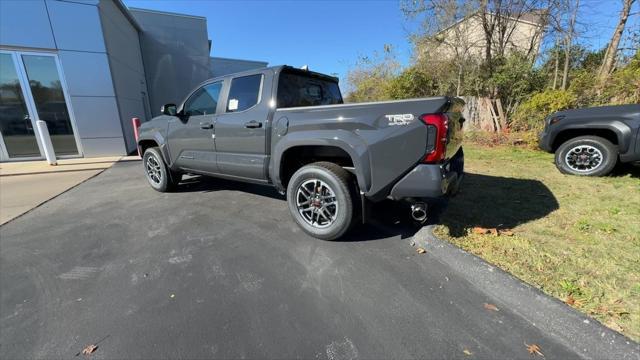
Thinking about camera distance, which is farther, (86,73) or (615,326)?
(86,73)

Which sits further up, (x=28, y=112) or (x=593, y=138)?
(x=593, y=138)

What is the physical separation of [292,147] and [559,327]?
2.69 m

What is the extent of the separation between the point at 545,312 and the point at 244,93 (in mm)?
3698

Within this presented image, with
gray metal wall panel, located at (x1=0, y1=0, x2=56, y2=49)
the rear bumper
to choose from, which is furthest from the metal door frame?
the rear bumper

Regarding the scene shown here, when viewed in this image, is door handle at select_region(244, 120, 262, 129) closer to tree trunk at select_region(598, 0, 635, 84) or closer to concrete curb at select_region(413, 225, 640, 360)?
concrete curb at select_region(413, 225, 640, 360)

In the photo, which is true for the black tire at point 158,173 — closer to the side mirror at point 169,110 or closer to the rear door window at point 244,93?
the side mirror at point 169,110

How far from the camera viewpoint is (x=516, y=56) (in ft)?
31.8

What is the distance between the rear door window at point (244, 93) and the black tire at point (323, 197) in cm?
119

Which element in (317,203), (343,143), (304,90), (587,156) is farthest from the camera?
(587,156)

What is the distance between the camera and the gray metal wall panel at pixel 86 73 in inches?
327

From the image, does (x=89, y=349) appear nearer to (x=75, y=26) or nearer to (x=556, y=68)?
(x=75, y=26)

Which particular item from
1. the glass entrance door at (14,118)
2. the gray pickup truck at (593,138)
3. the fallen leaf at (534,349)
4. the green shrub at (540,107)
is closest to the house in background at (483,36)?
the green shrub at (540,107)

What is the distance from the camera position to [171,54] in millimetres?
13969

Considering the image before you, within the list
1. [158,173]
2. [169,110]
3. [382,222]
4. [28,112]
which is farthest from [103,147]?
[382,222]
